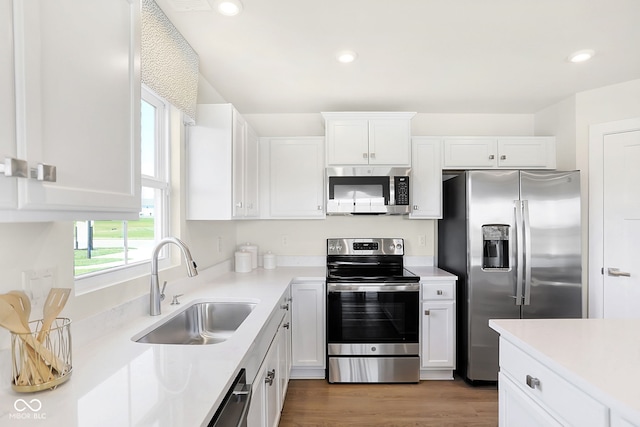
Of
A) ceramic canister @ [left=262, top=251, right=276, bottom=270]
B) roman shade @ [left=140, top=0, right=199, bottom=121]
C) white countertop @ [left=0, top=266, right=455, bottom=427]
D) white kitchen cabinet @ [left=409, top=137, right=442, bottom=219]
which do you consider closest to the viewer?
white countertop @ [left=0, top=266, right=455, bottom=427]

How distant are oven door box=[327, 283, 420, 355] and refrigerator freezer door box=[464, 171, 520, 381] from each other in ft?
1.51

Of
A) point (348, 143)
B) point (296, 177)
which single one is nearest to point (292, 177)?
point (296, 177)

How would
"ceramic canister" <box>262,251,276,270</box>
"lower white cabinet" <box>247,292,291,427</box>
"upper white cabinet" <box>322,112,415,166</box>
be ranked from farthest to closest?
"ceramic canister" <box>262,251,276,270</box>
"upper white cabinet" <box>322,112,415,166</box>
"lower white cabinet" <box>247,292,291,427</box>

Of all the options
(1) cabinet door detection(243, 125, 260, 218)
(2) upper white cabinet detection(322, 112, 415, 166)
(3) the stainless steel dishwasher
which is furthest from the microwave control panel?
(3) the stainless steel dishwasher

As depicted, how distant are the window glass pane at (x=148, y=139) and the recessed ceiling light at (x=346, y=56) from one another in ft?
3.96

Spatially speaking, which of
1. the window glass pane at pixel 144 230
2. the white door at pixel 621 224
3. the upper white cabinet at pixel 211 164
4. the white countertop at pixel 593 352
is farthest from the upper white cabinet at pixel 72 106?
the white door at pixel 621 224

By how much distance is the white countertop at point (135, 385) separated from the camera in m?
0.79

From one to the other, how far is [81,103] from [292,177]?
230 cm

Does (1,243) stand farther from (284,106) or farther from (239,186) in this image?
(284,106)

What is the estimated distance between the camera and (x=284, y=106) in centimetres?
312

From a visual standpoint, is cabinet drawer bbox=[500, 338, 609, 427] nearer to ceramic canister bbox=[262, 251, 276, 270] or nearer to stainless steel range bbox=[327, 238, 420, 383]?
stainless steel range bbox=[327, 238, 420, 383]

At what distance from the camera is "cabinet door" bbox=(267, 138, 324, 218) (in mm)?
3072

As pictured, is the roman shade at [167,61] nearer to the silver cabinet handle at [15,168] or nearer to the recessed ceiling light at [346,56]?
the recessed ceiling light at [346,56]

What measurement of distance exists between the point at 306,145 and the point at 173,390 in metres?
2.47
